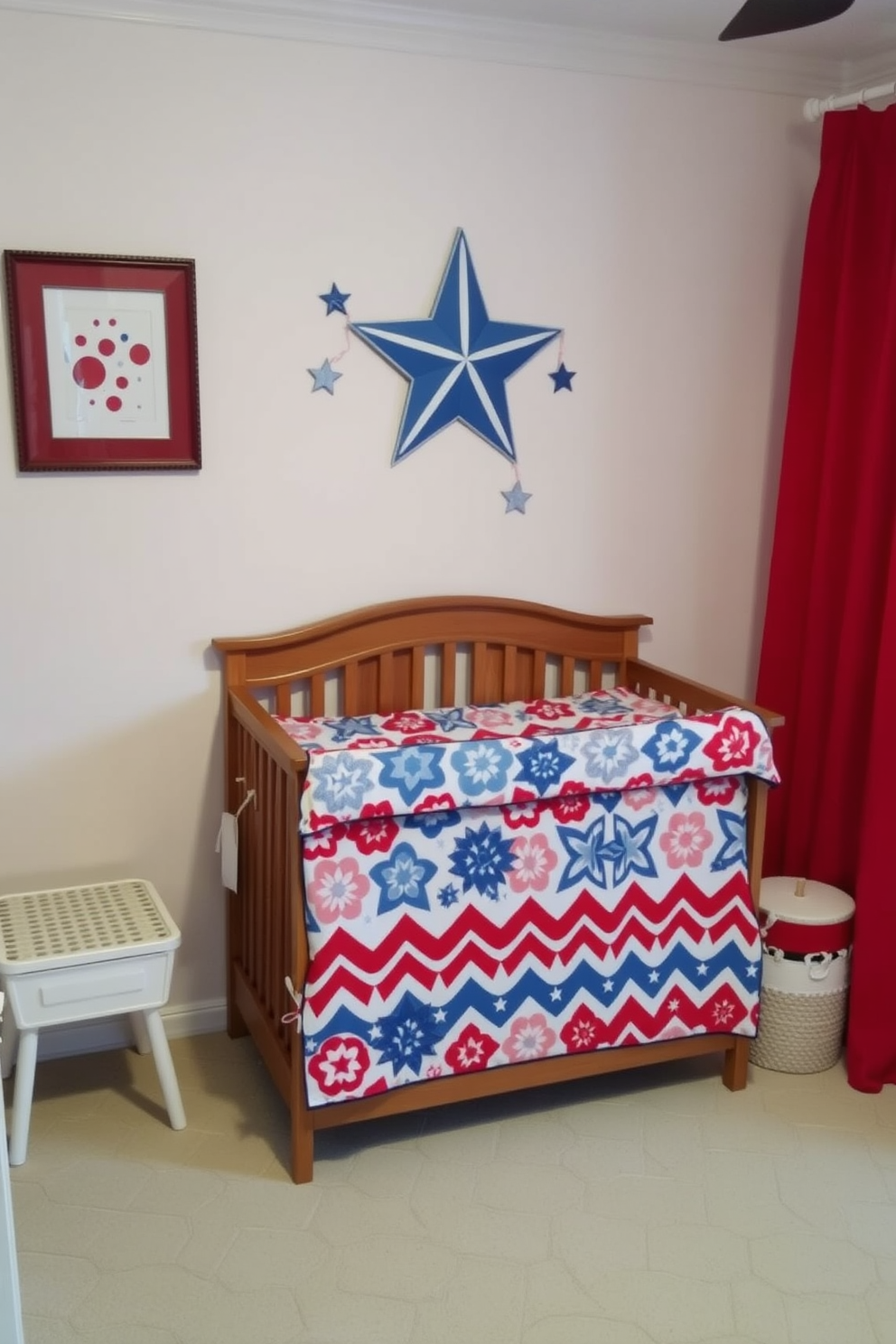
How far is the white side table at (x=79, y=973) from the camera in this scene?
2.11 metres

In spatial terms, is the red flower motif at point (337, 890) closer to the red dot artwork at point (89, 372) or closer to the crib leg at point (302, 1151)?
the crib leg at point (302, 1151)

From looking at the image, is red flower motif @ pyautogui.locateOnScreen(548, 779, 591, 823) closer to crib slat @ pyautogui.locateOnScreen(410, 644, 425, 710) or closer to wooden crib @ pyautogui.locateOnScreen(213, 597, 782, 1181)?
wooden crib @ pyautogui.locateOnScreen(213, 597, 782, 1181)

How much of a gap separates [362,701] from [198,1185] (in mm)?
1028

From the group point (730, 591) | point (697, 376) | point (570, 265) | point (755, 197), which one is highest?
point (755, 197)

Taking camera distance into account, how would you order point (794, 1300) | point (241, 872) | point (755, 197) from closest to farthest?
point (794, 1300)
point (241, 872)
point (755, 197)

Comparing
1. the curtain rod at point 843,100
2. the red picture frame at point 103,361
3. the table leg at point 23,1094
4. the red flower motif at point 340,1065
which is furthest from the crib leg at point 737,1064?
the curtain rod at point 843,100

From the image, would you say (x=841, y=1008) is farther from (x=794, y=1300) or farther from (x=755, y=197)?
(x=755, y=197)

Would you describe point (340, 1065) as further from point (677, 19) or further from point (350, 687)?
point (677, 19)

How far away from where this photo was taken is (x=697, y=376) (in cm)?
284

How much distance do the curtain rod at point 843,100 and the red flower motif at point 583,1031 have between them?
1955 mm

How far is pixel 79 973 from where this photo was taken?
2.14 metres

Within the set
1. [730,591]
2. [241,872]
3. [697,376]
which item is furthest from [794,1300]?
[697,376]

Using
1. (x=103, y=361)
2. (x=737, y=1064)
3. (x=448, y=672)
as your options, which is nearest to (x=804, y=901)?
(x=737, y=1064)

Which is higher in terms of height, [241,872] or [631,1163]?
[241,872]
